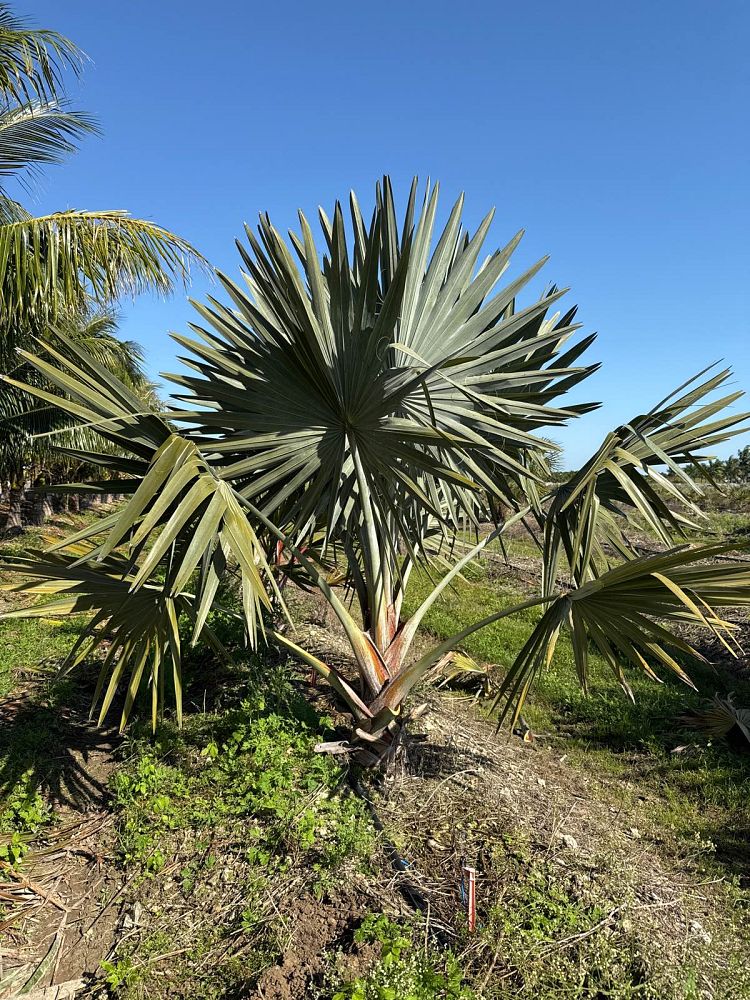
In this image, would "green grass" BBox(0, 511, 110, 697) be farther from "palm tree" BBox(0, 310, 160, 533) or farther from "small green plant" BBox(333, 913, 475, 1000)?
"small green plant" BBox(333, 913, 475, 1000)

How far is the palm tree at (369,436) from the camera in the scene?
8.18ft

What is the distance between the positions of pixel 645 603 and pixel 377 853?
2050mm

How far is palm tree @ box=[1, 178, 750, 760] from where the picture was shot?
249 centimetres

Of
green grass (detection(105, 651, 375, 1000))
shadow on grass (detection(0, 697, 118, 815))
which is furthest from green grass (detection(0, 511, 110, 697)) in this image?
green grass (detection(105, 651, 375, 1000))

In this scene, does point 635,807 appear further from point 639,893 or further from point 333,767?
point 333,767

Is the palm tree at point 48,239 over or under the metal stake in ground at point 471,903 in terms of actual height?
over

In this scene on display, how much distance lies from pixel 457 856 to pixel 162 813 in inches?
69.1

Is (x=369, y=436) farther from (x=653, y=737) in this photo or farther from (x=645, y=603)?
(x=653, y=737)

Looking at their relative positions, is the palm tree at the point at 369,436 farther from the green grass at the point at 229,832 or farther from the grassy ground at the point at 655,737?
the grassy ground at the point at 655,737

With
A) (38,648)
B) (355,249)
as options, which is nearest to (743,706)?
(355,249)

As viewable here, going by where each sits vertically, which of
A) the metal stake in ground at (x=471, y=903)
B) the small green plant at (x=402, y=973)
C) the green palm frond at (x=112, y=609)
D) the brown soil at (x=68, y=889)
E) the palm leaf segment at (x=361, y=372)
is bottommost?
the brown soil at (x=68, y=889)

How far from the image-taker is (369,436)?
289cm

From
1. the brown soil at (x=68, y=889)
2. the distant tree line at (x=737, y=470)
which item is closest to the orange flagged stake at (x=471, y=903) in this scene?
the brown soil at (x=68, y=889)

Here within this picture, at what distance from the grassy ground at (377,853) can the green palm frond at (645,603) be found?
1235mm
